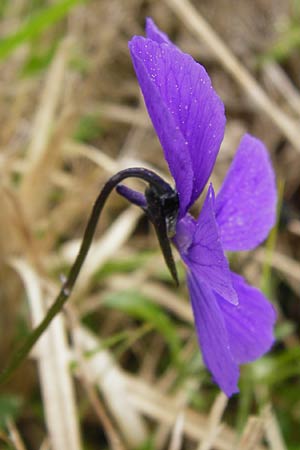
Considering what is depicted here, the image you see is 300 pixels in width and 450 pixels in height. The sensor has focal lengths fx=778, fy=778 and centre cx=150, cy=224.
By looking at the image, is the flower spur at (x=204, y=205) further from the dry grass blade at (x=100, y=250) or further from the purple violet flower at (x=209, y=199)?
the dry grass blade at (x=100, y=250)

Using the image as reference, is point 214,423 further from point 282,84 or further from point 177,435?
point 282,84

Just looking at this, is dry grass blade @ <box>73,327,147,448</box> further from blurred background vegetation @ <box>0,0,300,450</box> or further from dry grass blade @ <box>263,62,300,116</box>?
dry grass blade @ <box>263,62,300,116</box>

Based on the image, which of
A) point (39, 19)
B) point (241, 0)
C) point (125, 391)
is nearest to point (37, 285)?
point (125, 391)

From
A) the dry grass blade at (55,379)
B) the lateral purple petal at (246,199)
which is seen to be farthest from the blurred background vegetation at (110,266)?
the lateral purple petal at (246,199)

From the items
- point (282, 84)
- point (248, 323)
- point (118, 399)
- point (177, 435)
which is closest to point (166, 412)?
point (118, 399)

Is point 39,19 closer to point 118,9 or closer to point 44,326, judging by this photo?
point 44,326
